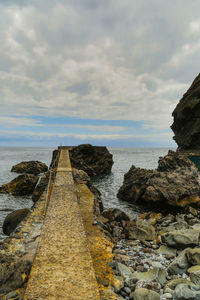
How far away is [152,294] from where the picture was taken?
2.80 m

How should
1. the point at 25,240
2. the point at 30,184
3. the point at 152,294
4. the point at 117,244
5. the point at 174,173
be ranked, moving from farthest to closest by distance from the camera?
the point at 30,184 → the point at 174,173 → the point at 117,244 → the point at 25,240 → the point at 152,294

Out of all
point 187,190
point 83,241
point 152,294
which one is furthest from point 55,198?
point 187,190

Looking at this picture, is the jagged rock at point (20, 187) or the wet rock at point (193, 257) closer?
the wet rock at point (193, 257)

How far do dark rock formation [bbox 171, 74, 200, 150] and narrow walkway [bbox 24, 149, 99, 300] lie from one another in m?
61.0

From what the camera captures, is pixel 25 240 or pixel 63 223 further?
pixel 63 223

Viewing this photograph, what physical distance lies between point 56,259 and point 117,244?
3151mm

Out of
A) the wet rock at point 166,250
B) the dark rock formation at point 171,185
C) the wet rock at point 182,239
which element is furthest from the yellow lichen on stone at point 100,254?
the dark rock formation at point 171,185

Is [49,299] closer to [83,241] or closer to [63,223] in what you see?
[83,241]

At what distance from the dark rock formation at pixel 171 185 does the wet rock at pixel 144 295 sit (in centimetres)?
785

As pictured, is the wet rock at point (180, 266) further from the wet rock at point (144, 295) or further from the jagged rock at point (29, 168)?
the jagged rock at point (29, 168)

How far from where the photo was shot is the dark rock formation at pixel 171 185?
10211 mm

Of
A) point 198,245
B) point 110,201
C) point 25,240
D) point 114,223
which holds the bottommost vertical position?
point 110,201

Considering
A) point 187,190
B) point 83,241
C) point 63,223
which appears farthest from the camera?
point 187,190

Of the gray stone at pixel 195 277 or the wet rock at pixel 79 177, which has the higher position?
the wet rock at pixel 79 177
